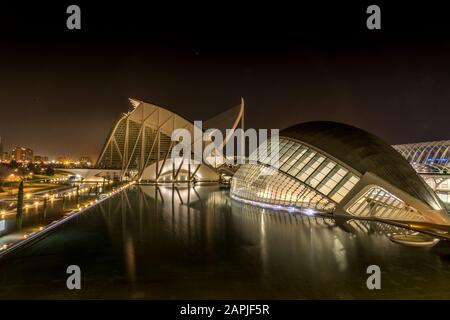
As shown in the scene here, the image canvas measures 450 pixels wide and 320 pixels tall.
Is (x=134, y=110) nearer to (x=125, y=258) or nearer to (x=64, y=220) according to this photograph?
(x=64, y=220)

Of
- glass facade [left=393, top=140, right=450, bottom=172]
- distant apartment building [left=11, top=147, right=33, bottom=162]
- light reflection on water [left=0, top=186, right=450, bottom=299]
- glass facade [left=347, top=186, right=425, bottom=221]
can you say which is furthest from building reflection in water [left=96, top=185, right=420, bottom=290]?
distant apartment building [left=11, top=147, right=33, bottom=162]

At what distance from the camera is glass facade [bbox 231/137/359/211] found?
53.1ft

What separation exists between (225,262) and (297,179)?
34.1 ft

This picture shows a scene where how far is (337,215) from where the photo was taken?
15.8 metres

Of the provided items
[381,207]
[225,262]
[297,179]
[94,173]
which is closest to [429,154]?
[381,207]

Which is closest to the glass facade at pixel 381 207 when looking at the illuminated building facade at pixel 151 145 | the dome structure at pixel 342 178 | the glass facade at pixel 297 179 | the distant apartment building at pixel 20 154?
the dome structure at pixel 342 178

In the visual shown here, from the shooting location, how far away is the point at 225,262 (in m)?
8.41

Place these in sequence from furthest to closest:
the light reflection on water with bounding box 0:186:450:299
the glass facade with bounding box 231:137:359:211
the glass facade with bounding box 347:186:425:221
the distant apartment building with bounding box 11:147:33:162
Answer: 1. the distant apartment building with bounding box 11:147:33:162
2. the glass facade with bounding box 231:137:359:211
3. the glass facade with bounding box 347:186:425:221
4. the light reflection on water with bounding box 0:186:450:299

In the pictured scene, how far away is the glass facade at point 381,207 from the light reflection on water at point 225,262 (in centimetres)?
142

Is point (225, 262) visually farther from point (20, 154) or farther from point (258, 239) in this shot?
point (20, 154)

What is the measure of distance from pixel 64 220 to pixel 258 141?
17607 mm

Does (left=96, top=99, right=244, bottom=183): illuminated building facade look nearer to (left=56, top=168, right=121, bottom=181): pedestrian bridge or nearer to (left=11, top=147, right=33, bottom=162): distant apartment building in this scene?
(left=56, top=168, right=121, bottom=181): pedestrian bridge

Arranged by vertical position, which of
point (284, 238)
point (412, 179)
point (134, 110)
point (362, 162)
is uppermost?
point (134, 110)

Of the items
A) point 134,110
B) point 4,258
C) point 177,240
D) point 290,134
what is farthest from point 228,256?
point 134,110
